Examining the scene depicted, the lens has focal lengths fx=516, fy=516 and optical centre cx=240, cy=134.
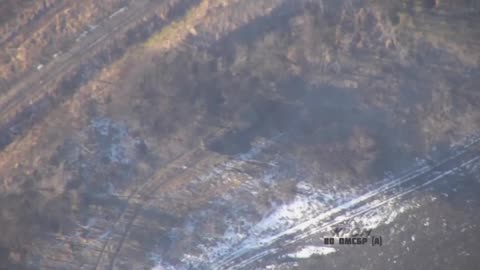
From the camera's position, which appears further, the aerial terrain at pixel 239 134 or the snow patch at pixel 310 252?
the aerial terrain at pixel 239 134

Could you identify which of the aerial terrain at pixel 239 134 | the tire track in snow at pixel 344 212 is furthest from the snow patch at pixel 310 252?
the tire track in snow at pixel 344 212

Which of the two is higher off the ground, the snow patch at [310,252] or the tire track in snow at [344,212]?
the tire track in snow at [344,212]

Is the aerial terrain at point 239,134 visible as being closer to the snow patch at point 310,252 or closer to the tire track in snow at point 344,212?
the tire track in snow at point 344,212

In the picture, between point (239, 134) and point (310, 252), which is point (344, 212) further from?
point (239, 134)

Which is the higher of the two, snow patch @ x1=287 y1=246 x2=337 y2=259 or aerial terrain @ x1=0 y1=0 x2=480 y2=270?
aerial terrain @ x1=0 y1=0 x2=480 y2=270

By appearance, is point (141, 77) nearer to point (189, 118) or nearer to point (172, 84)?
point (172, 84)

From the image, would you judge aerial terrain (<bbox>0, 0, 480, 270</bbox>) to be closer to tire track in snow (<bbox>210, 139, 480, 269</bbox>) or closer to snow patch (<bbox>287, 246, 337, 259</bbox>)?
tire track in snow (<bbox>210, 139, 480, 269</bbox>)

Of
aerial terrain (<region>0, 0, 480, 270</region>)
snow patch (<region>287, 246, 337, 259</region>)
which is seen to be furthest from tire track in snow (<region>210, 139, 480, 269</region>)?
snow patch (<region>287, 246, 337, 259</region>)

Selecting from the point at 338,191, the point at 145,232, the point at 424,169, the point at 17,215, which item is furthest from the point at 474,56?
the point at 17,215

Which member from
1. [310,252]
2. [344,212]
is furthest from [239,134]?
[310,252]
